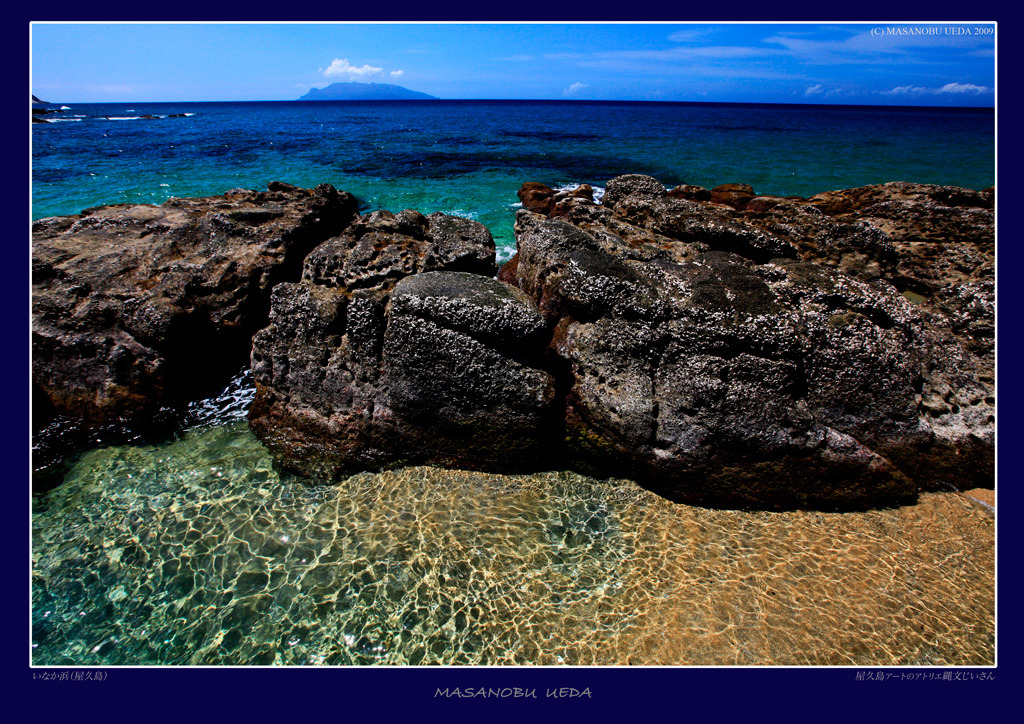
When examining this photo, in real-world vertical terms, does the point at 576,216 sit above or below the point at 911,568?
above

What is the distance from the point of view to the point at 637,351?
19.5 feet

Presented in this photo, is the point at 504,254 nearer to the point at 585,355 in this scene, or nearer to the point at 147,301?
the point at 585,355

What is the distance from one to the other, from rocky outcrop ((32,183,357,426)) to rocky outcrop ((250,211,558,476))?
1319 millimetres

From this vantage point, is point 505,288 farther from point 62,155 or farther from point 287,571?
point 62,155

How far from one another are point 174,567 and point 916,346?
8.99 m

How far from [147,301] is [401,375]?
424 centimetres

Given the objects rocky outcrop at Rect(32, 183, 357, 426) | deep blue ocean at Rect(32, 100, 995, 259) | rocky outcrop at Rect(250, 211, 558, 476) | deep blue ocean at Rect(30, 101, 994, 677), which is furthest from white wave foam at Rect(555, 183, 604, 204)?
deep blue ocean at Rect(30, 101, 994, 677)

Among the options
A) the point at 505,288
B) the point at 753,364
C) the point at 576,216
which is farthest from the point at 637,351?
the point at 576,216

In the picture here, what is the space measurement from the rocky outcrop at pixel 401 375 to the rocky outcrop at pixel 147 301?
1319 mm

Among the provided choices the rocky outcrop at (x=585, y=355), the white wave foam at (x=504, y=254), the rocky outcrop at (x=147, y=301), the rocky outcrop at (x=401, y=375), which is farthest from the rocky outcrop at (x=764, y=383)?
the white wave foam at (x=504, y=254)

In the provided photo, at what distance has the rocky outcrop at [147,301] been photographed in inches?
269

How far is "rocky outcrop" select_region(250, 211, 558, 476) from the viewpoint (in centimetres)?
596

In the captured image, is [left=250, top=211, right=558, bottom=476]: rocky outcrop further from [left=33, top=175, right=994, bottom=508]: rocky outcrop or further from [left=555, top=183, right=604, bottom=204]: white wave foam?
[left=555, top=183, right=604, bottom=204]: white wave foam

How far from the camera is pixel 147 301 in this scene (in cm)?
718
